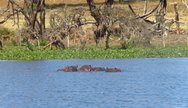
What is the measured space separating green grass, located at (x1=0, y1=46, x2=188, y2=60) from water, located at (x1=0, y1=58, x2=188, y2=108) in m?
1.39

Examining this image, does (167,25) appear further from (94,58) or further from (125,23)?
(94,58)

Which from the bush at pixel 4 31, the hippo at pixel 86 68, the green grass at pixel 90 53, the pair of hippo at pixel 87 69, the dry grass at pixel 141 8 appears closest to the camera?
the pair of hippo at pixel 87 69

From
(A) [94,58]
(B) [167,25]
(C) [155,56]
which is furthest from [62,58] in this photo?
(B) [167,25]

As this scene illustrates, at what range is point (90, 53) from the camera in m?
42.5

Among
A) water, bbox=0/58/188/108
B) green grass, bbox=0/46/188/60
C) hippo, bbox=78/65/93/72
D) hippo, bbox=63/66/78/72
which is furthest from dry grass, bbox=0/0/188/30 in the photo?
hippo, bbox=78/65/93/72

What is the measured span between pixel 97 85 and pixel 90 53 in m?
14.3

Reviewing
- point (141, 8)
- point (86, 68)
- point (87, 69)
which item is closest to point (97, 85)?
point (87, 69)

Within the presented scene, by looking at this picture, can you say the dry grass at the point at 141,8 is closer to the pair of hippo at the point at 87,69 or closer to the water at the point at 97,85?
the water at the point at 97,85

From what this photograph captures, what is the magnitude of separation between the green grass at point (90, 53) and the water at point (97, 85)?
139 cm

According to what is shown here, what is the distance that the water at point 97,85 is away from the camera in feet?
75.0

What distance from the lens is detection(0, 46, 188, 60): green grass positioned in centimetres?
4150

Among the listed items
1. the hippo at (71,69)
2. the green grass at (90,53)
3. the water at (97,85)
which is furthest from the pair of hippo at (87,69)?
the green grass at (90,53)

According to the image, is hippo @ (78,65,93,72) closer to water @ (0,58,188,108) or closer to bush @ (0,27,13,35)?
water @ (0,58,188,108)

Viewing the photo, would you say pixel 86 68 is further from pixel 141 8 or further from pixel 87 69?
pixel 141 8
